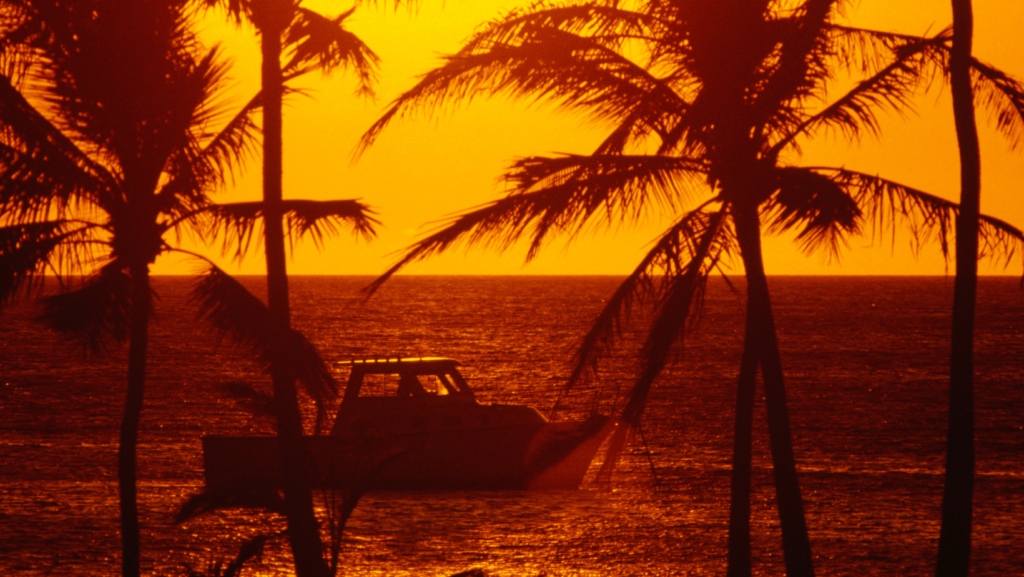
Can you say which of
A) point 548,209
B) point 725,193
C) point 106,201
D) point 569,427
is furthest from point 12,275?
point 569,427

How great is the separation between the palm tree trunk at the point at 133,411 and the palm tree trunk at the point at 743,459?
5211mm

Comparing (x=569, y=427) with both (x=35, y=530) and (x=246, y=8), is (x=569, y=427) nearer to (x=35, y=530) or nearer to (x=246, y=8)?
(x=35, y=530)

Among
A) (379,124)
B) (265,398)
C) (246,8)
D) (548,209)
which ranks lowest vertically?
(265,398)

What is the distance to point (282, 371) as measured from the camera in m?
8.70

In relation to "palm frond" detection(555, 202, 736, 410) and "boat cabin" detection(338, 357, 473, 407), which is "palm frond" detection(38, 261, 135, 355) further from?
"boat cabin" detection(338, 357, 473, 407)

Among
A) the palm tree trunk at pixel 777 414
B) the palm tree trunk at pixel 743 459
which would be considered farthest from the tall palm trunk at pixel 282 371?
the palm tree trunk at pixel 777 414

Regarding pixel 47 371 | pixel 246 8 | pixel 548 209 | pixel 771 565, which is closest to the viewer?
pixel 548 209

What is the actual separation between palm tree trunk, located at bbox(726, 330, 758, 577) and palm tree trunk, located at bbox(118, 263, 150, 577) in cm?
521

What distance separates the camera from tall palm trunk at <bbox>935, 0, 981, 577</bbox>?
324 inches

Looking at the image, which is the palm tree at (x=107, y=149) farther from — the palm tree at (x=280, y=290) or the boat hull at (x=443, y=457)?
the boat hull at (x=443, y=457)

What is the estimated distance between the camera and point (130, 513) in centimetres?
1000

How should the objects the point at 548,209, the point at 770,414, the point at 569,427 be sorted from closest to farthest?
the point at 548,209 → the point at 770,414 → the point at 569,427

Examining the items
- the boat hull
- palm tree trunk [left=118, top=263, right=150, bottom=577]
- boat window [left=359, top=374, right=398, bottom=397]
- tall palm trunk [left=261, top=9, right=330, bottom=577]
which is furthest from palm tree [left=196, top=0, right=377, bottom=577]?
boat window [left=359, top=374, right=398, bottom=397]

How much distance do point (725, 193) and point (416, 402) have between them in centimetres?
1437
